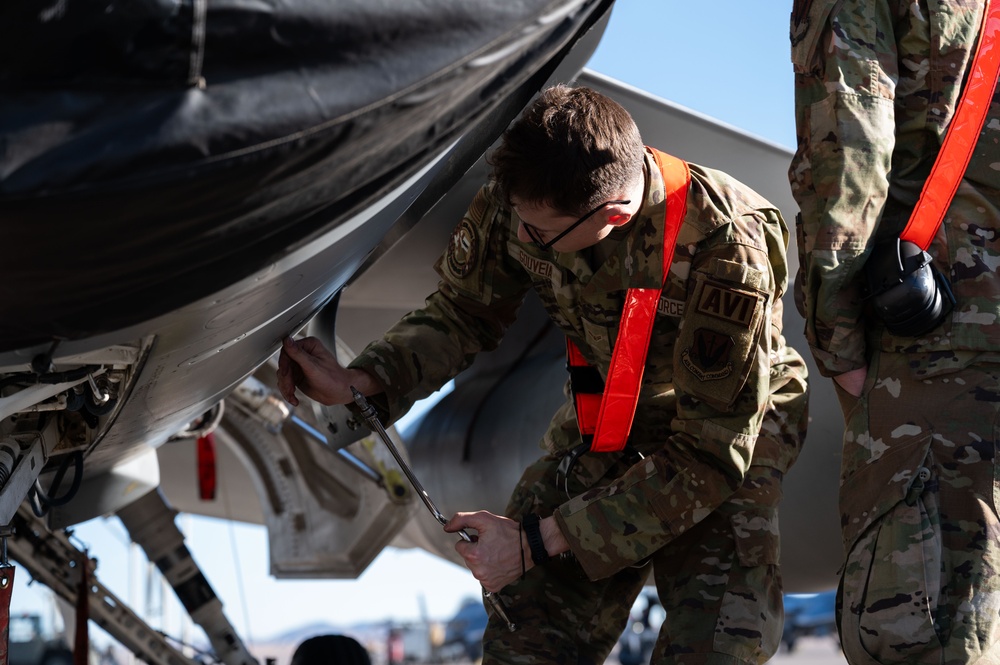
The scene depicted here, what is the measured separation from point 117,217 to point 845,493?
57.8 inches

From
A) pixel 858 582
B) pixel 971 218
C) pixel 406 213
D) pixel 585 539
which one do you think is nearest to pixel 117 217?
pixel 406 213

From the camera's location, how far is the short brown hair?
205cm

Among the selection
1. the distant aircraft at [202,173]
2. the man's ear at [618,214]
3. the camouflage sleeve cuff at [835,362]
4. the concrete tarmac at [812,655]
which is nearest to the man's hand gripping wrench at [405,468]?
the distant aircraft at [202,173]

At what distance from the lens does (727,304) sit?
2143 mm

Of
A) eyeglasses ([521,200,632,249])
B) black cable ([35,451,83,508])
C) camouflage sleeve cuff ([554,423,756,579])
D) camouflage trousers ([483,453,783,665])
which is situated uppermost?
black cable ([35,451,83,508])

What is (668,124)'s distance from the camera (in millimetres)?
3982

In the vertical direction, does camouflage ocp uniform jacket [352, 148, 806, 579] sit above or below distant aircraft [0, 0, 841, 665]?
below

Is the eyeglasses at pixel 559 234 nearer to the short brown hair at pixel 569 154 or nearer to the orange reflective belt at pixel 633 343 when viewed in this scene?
the short brown hair at pixel 569 154

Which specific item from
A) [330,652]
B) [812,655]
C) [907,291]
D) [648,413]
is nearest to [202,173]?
[907,291]

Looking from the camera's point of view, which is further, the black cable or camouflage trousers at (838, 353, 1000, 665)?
the black cable

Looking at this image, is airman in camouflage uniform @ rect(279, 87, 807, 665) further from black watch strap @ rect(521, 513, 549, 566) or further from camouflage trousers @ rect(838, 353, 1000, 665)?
camouflage trousers @ rect(838, 353, 1000, 665)

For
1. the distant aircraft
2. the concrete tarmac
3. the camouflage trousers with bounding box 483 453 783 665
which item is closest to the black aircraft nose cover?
the distant aircraft

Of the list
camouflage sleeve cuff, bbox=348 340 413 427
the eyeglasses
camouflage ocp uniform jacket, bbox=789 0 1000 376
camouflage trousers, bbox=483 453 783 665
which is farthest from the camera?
camouflage sleeve cuff, bbox=348 340 413 427

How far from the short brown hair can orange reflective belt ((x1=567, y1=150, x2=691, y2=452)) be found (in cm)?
18
